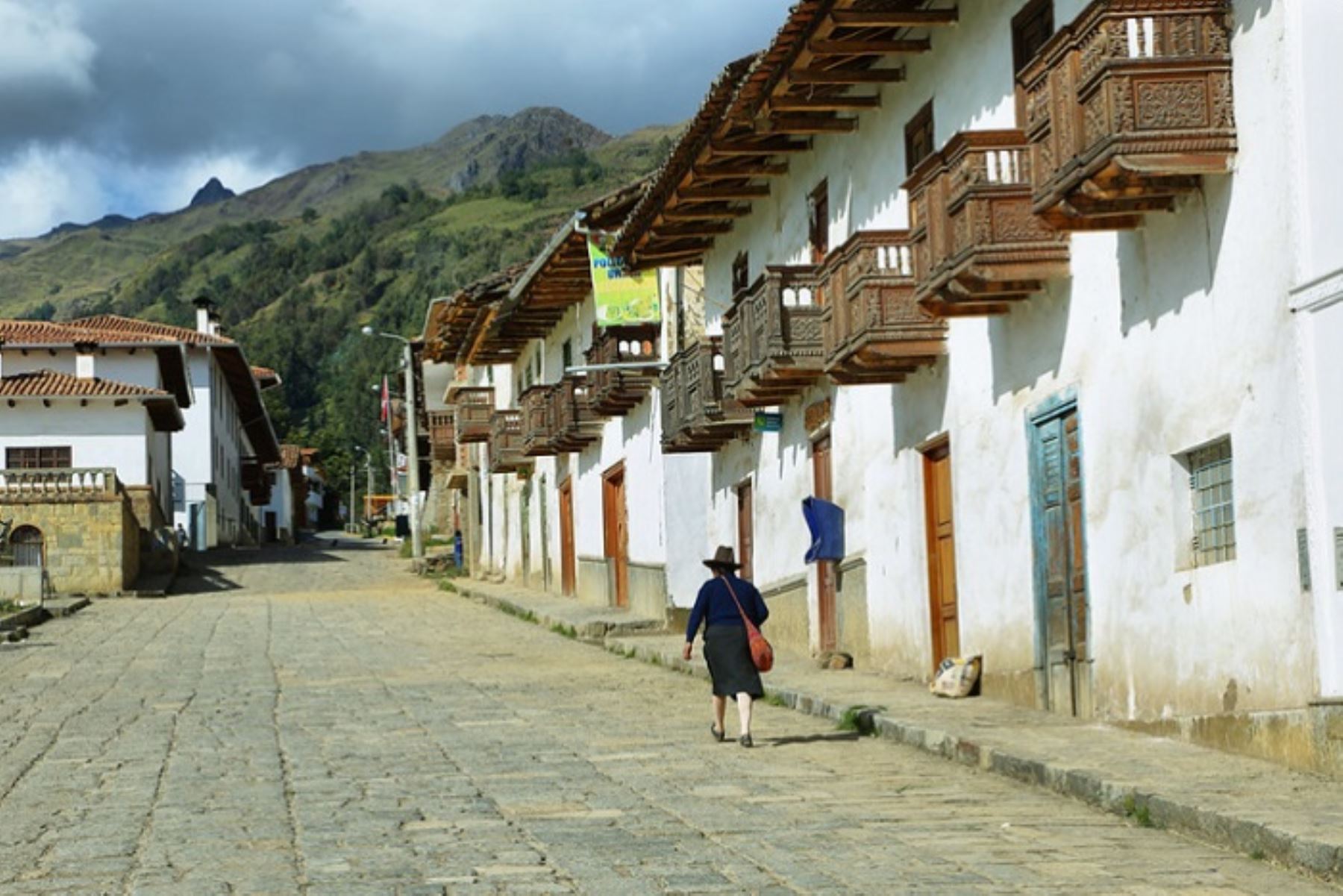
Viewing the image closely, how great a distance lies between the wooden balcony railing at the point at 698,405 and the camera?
24953 millimetres

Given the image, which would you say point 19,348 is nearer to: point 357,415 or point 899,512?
point 899,512

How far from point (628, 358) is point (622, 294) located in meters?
2.71

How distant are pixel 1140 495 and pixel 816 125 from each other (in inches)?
323

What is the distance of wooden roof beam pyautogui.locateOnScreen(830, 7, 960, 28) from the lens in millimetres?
16625

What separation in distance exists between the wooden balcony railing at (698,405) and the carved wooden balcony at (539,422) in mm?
10610

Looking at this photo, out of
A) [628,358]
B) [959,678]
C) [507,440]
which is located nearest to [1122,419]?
[959,678]

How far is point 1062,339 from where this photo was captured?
1465cm

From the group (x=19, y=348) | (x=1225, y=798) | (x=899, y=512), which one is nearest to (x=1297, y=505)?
(x=1225, y=798)

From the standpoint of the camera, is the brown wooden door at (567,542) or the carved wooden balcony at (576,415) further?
the brown wooden door at (567,542)

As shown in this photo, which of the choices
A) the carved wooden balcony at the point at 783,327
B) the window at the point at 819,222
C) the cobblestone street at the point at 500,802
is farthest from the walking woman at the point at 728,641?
the window at the point at 819,222

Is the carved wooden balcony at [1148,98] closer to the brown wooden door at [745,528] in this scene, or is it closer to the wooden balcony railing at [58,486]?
the brown wooden door at [745,528]

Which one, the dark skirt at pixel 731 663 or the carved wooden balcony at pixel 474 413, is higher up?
the carved wooden balcony at pixel 474 413

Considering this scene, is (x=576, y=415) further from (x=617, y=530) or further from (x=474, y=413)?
(x=474, y=413)

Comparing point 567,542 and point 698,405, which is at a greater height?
point 698,405
